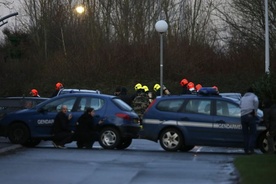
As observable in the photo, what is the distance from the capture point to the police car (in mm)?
21531

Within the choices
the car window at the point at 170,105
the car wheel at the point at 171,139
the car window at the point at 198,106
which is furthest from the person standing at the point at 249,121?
the car window at the point at 170,105

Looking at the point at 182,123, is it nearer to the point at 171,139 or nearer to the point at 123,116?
the point at 171,139

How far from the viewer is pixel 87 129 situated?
73.2ft

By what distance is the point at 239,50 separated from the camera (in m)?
48.5

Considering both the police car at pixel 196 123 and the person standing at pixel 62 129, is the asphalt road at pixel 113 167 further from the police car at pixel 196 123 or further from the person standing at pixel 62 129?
the person standing at pixel 62 129

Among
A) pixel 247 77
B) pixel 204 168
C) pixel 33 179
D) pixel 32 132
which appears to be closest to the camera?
pixel 33 179

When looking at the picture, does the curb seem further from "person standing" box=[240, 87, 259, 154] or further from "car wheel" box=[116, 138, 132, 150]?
"person standing" box=[240, 87, 259, 154]

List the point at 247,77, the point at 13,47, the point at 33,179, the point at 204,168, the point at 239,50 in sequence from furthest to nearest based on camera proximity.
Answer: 1. the point at 13,47
2. the point at 239,50
3. the point at 247,77
4. the point at 204,168
5. the point at 33,179

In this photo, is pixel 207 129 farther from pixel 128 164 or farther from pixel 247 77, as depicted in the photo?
pixel 247 77

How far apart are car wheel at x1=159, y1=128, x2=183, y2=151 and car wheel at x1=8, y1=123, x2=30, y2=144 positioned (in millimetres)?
3969

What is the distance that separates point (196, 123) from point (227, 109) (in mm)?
937

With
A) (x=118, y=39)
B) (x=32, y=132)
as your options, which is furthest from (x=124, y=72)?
(x=32, y=132)

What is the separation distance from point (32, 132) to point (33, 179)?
848 cm

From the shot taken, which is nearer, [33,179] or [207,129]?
[33,179]
